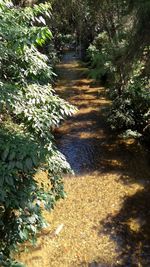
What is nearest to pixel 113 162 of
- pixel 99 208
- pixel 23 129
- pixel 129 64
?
pixel 99 208

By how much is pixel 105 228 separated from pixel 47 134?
3.42 m

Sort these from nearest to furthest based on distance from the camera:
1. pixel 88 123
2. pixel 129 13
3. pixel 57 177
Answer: pixel 57 177
pixel 129 13
pixel 88 123

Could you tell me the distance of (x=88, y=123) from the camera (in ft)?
47.3

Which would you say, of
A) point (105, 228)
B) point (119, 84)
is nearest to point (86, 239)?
point (105, 228)

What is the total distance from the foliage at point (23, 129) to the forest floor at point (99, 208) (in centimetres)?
171

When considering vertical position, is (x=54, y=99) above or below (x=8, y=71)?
below

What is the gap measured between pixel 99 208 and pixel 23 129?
392cm

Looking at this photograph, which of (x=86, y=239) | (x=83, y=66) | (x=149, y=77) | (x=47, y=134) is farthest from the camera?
(x=83, y=66)

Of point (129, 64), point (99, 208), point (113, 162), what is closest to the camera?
point (99, 208)

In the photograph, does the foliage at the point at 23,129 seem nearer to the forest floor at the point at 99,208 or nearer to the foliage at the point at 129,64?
the forest floor at the point at 99,208

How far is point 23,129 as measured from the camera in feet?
18.1

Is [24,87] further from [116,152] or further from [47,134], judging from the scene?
[116,152]

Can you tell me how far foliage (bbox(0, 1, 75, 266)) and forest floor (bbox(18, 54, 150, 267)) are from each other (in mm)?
1711

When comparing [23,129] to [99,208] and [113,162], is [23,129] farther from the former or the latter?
[113,162]
